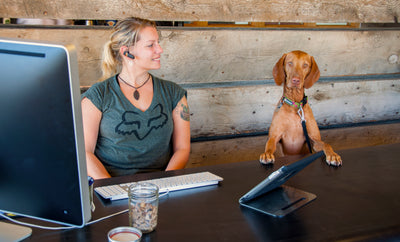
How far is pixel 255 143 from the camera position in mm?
2797

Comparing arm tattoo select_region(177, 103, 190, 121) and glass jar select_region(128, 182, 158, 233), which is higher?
arm tattoo select_region(177, 103, 190, 121)

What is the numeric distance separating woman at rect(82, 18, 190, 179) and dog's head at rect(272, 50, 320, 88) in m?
0.61

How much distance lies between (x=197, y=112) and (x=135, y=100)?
0.69 meters

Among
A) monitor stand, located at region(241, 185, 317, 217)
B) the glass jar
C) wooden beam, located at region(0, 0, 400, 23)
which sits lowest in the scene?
monitor stand, located at region(241, 185, 317, 217)

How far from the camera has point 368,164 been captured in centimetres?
177

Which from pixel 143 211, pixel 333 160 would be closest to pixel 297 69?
pixel 333 160

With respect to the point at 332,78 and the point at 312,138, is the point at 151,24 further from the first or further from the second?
the point at 332,78

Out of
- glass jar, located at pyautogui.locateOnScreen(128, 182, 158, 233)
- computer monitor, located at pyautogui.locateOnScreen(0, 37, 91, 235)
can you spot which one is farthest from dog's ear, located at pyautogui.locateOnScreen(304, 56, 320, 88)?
computer monitor, located at pyautogui.locateOnScreen(0, 37, 91, 235)

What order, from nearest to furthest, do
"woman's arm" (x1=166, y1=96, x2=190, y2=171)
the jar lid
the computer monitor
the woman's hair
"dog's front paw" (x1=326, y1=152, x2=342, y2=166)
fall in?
the computer monitor → the jar lid → "dog's front paw" (x1=326, y1=152, x2=342, y2=166) → the woman's hair → "woman's arm" (x1=166, y1=96, x2=190, y2=171)

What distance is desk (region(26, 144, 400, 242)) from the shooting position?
1.06 m

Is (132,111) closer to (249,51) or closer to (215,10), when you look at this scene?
(215,10)

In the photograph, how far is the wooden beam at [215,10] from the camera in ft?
6.93

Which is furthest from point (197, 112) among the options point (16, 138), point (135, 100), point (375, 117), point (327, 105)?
point (16, 138)

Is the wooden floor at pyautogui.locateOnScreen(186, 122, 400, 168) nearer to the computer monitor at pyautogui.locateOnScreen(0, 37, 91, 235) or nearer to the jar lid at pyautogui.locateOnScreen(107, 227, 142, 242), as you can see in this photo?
Result: the jar lid at pyautogui.locateOnScreen(107, 227, 142, 242)
